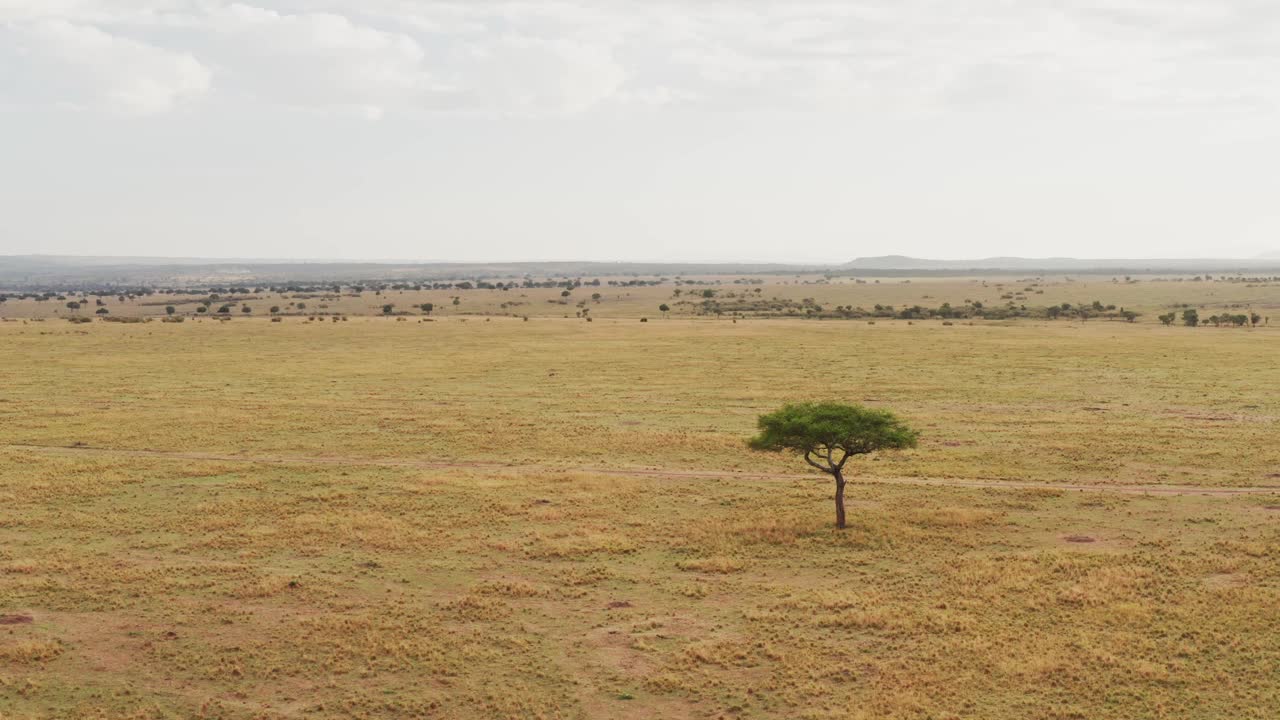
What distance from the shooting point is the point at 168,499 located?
36.2 m

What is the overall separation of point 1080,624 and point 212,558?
23.4 meters

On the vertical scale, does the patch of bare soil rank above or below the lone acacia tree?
below

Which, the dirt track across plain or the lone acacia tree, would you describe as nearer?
the lone acacia tree

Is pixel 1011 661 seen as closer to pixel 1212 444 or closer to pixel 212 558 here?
pixel 212 558

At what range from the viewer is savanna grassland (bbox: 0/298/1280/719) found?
20953 mm

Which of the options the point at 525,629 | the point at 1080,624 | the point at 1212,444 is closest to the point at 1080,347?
the point at 1212,444

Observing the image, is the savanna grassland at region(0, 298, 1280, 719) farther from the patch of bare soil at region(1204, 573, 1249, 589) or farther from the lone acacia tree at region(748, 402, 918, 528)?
the lone acacia tree at region(748, 402, 918, 528)

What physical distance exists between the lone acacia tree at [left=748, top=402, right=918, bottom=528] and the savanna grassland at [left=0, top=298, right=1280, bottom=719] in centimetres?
240

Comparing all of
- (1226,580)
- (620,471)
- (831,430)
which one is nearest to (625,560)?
(831,430)

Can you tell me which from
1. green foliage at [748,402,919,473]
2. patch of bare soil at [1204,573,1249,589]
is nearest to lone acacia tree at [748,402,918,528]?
green foliage at [748,402,919,473]

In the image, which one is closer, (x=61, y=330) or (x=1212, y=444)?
(x=1212, y=444)

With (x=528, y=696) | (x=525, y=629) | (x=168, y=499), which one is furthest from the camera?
(x=168, y=499)

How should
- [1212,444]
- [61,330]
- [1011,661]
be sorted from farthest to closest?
[61,330], [1212,444], [1011,661]

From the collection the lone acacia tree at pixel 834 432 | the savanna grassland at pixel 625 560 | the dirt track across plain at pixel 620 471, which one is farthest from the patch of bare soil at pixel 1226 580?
the dirt track across plain at pixel 620 471
